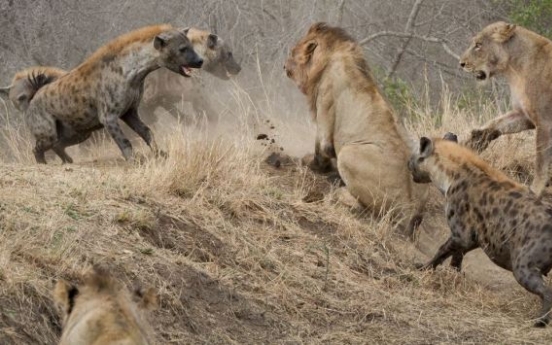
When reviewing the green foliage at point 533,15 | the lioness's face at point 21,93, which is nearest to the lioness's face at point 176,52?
the lioness's face at point 21,93

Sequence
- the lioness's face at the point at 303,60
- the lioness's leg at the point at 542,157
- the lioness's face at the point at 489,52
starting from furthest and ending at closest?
the lioness's face at the point at 489,52 < the lioness's face at the point at 303,60 < the lioness's leg at the point at 542,157

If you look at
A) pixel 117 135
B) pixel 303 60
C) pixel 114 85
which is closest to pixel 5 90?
pixel 114 85

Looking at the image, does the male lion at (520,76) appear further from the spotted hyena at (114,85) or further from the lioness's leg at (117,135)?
the lioness's leg at (117,135)

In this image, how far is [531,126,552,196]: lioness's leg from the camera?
1139 cm

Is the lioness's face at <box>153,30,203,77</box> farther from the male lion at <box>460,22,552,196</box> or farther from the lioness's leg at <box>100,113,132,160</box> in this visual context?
the male lion at <box>460,22,552,196</box>

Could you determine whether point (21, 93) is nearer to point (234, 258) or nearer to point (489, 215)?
point (234, 258)

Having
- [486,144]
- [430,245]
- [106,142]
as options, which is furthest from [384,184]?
[106,142]

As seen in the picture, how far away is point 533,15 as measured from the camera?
16516 mm

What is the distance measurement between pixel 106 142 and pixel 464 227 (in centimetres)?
480

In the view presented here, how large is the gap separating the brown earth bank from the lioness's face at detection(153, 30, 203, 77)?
1057 mm

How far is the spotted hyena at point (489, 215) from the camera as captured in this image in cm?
890

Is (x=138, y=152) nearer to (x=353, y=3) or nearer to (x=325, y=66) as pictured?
(x=325, y=66)

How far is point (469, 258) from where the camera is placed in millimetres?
10891

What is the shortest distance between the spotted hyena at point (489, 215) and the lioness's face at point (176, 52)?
2306mm
